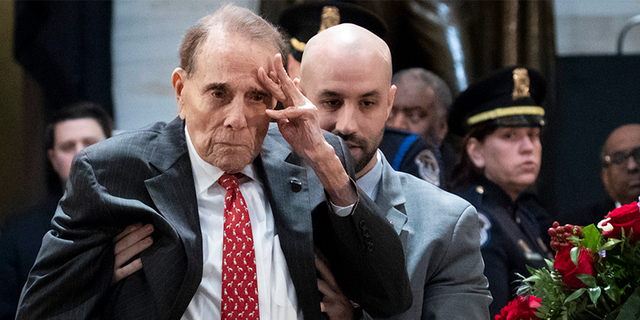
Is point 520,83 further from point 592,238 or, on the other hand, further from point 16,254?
point 16,254

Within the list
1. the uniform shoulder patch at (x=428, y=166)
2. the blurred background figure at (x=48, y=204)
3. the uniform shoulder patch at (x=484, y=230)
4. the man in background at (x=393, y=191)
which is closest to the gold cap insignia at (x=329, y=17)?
the uniform shoulder patch at (x=428, y=166)

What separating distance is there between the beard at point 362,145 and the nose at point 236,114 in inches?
15.7

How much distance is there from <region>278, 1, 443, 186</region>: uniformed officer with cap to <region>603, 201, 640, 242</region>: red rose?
38.6 inches

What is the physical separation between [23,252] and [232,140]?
172cm

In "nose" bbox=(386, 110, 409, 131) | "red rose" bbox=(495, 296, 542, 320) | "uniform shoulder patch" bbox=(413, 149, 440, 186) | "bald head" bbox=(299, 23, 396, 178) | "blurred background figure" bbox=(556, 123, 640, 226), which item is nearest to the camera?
"red rose" bbox=(495, 296, 542, 320)

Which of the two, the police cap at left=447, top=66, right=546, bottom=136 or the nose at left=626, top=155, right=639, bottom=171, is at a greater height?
the police cap at left=447, top=66, right=546, bottom=136

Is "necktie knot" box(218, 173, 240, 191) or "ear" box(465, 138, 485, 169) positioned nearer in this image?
"necktie knot" box(218, 173, 240, 191)

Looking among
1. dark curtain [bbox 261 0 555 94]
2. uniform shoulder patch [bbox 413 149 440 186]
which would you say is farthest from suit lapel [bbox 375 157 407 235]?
dark curtain [bbox 261 0 555 94]

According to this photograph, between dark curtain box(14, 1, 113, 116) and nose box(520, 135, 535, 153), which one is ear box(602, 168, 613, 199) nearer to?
nose box(520, 135, 535, 153)

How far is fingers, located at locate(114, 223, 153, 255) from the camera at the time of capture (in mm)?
1438

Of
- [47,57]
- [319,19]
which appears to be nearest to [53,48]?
[47,57]

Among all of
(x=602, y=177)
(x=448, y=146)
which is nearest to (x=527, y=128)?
(x=448, y=146)

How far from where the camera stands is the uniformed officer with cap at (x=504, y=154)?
2.70 m

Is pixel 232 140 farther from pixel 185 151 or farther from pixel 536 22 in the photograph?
pixel 536 22
